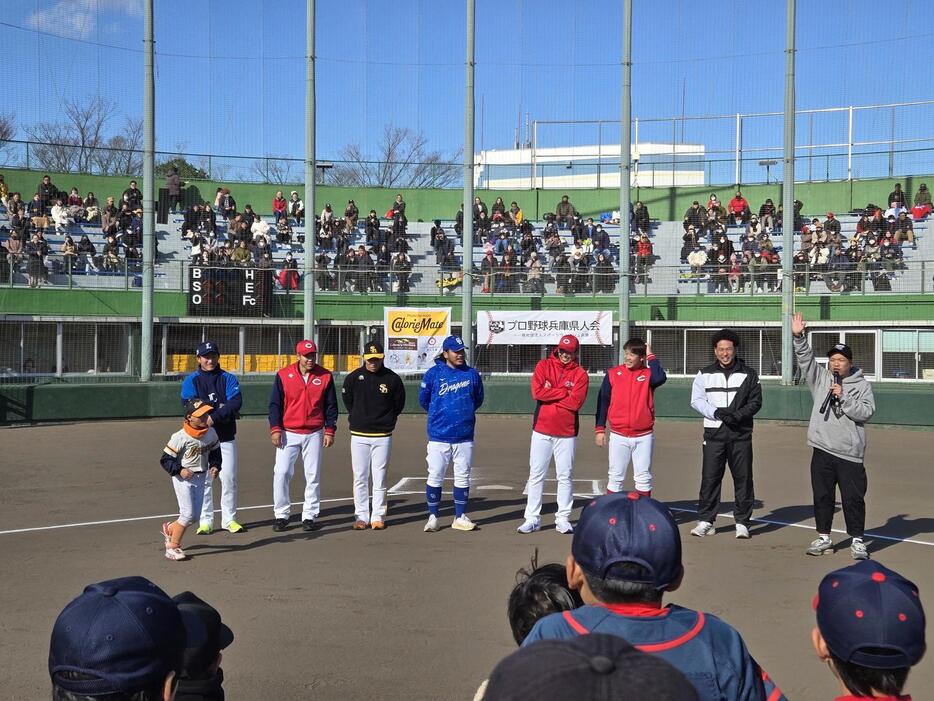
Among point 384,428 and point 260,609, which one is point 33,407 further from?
point 260,609

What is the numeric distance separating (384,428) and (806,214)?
92.5 feet

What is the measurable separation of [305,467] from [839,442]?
18.2ft

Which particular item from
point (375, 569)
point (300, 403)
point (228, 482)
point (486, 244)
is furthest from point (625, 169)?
point (375, 569)

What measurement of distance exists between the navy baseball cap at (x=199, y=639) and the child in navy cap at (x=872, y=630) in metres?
1.82

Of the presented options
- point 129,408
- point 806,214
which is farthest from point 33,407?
point 806,214

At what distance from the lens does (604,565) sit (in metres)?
2.62

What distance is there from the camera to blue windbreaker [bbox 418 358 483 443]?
10703mm

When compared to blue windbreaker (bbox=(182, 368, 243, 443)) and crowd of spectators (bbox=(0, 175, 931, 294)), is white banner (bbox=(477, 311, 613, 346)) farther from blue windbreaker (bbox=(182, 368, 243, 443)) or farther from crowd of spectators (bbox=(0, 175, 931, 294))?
blue windbreaker (bbox=(182, 368, 243, 443))

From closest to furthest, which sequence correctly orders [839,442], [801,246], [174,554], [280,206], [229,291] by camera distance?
[174,554] < [839,442] < [229,291] < [801,246] < [280,206]

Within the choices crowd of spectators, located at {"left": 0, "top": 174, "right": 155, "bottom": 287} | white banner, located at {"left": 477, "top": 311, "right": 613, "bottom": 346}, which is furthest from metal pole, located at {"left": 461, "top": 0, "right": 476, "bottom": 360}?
crowd of spectators, located at {"left": 0, "top": 174, "right": 155, "bottom": 287}

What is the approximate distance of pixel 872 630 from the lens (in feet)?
8.71

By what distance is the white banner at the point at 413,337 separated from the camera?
2656 centimetres

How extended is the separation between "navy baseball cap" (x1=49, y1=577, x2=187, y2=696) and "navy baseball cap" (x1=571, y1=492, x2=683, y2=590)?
1.12 metres

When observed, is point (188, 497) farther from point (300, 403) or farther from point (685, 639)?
point (685, 639)
